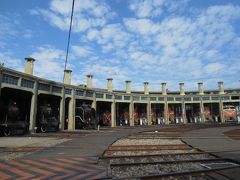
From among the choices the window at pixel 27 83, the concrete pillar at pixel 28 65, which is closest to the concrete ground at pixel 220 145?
the window at pixel 27 83

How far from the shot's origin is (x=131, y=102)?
53.2m

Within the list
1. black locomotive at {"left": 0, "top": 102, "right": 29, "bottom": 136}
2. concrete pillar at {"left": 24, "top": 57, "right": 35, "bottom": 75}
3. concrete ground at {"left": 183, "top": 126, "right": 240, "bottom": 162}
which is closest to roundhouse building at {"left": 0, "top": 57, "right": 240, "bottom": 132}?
concrete pillar at {"left": 24, "top": 57, "right": 35, "bottom": 75}

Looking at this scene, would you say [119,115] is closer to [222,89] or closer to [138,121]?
[138,121]

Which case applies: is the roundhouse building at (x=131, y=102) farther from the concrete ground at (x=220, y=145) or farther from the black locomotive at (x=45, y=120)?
the concrete ground at (x=220, y=145)

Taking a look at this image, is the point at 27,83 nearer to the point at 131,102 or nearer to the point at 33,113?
the point at 33,113

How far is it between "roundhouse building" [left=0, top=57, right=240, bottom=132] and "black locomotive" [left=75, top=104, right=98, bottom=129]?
1.10m

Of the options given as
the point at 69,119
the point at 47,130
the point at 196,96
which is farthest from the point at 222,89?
the point at 47,130

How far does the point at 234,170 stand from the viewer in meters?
7.17

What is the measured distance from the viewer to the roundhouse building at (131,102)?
108ft

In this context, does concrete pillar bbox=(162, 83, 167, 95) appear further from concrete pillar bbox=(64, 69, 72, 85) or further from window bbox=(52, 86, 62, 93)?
window bbox=(52, 86, 62, 93)

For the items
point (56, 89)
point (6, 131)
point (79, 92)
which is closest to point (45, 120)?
point (56, 89)

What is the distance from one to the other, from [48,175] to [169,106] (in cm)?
6026

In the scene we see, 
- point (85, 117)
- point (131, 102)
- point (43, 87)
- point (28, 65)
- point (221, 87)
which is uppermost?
point (221, 87)

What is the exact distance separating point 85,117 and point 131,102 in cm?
1817
